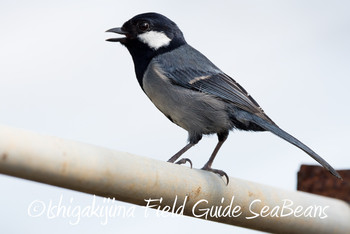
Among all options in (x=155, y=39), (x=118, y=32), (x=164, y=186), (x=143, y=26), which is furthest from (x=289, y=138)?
(x=164, y=186)

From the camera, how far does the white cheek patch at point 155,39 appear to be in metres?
4.48

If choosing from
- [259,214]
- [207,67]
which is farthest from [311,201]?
[207,67]

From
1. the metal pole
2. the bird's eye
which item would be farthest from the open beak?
the metal pole

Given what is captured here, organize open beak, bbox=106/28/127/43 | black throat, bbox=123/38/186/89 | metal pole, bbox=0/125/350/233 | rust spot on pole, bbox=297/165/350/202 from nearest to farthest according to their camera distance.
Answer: metal pole, bbox=0/125/350/233 → rust spot on pole, bbox=297/165/350/202 → black throat, bbox=123/38/186/89 → open beak, bbox=106/28/127/43

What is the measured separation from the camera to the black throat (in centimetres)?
440

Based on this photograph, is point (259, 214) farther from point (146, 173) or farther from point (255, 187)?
point (146, 173)

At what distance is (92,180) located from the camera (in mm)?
1861

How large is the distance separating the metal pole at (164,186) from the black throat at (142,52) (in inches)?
72.3

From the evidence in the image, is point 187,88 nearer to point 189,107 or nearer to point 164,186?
point 189,107

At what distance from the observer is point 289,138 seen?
384 centimetres

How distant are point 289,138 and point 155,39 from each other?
1225 millimetres

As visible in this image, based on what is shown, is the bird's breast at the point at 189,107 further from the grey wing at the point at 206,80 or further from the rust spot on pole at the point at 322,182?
the rust spot on pole at the point at 322,182

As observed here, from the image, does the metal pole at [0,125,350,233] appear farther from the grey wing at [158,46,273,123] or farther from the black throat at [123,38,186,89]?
the black throat at [123,38,186,89]

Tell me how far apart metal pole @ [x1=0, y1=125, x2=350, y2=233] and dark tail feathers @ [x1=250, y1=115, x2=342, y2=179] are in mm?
216
